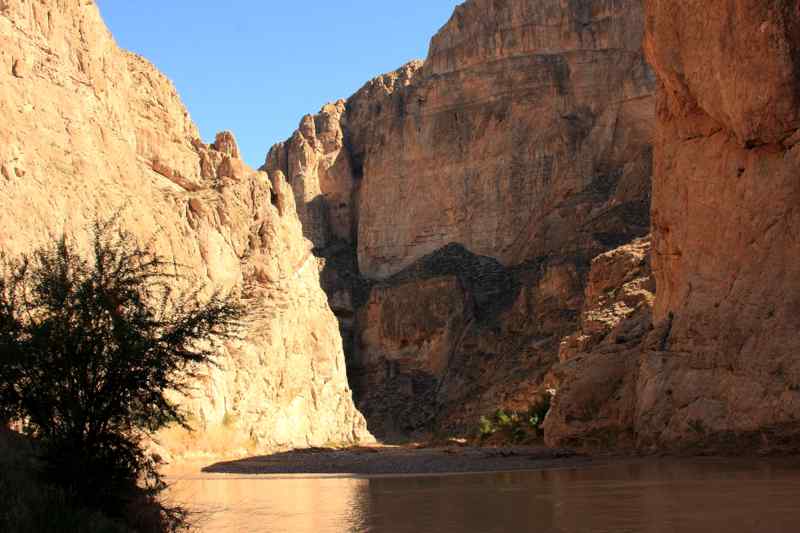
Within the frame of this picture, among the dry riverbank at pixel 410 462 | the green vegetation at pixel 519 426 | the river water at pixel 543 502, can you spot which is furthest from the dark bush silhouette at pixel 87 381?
the green vegetation at pixel 519 426

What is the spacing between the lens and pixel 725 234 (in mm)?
23484

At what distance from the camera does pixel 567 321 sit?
57281mm

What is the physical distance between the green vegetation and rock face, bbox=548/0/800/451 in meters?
8.93

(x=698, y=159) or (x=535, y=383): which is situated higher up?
(x=698, y=159)

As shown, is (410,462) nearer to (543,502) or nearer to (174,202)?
(543,502)

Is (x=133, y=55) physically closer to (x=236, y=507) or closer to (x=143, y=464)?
(x=236, y=507)

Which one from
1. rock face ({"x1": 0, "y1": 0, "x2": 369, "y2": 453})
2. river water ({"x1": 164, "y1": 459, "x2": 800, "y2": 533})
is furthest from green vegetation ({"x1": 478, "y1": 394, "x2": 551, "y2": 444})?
river water ({"x1": 164, "y1": 459, "x2": 800, "y2": 533})

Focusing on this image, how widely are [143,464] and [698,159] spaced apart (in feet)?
55.9

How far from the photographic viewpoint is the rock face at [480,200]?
60656 millimetres

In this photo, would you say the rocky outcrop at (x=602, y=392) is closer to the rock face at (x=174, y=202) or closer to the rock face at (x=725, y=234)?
the rock face at (x=725, y=234)

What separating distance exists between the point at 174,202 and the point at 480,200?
3454cm

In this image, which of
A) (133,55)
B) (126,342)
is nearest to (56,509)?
(126,342)

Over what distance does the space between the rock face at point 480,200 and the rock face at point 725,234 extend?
27.1 m

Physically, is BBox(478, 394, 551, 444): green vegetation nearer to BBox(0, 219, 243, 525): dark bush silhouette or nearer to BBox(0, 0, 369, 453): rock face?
BBox(0, 0, 369, 453): rock face
